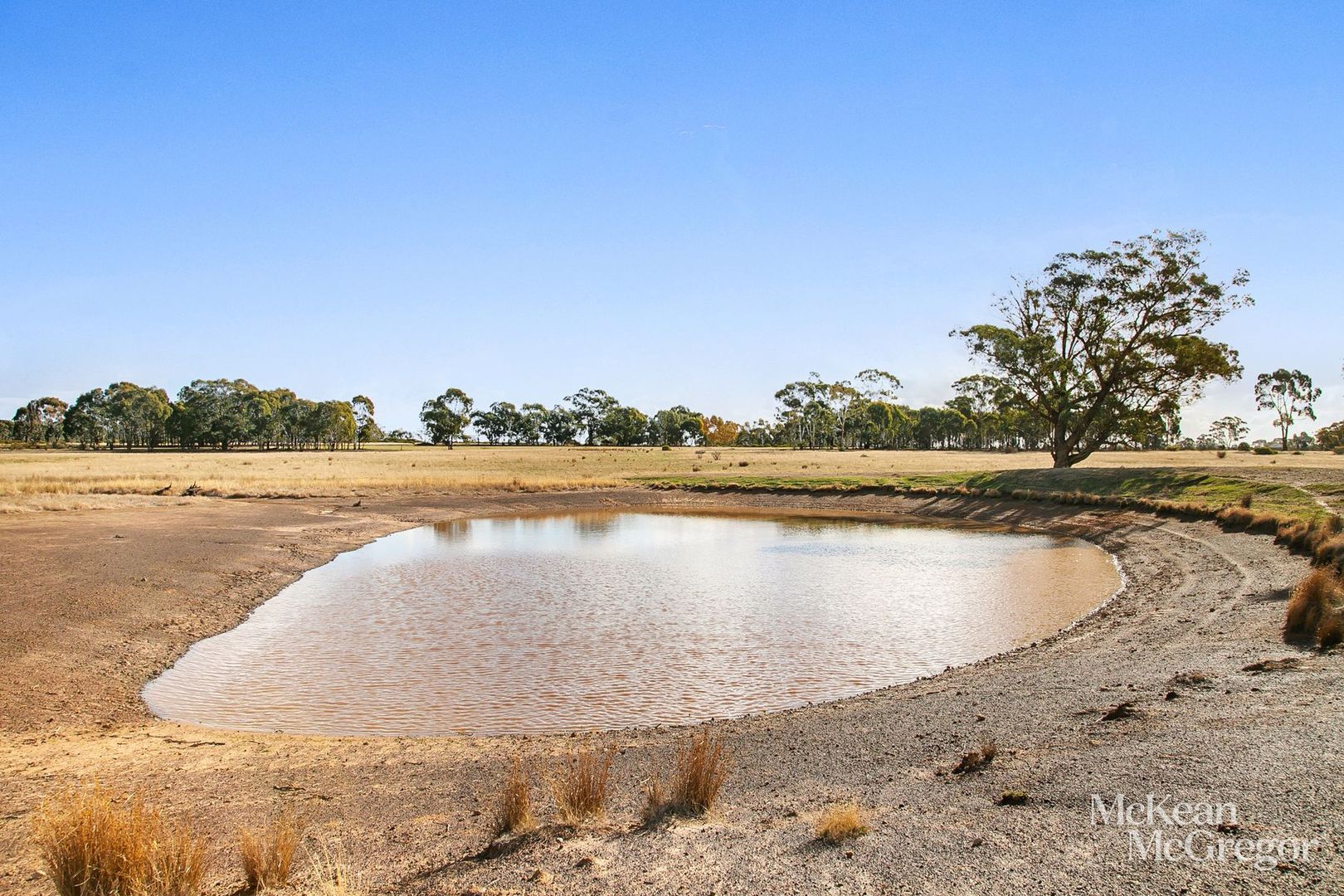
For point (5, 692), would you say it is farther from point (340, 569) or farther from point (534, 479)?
point (534, 479)

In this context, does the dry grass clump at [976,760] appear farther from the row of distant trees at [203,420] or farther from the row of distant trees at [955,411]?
the row of distant trees at [203,420]

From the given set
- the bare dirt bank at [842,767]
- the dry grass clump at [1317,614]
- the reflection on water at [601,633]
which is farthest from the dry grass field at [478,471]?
the dry grass clump at [1317,614]

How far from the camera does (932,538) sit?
1383 inches

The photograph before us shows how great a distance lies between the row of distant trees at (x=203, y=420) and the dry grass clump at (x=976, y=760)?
5263 inches

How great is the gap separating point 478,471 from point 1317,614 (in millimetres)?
62250

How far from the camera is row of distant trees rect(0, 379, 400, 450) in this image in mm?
122562

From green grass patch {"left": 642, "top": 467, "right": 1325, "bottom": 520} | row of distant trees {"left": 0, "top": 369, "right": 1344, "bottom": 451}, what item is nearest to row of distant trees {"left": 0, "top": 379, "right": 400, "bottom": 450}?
row of distant trees {"left": 0, "top": 369, "right": 1344, "bottom": 451}

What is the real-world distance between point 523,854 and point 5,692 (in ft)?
30.7

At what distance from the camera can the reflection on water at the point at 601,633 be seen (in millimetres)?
11867

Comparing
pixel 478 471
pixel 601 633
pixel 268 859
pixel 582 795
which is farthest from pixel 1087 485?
pixel 478 471

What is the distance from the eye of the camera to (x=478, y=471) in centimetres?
6831

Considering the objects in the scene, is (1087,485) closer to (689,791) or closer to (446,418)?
(689,791)

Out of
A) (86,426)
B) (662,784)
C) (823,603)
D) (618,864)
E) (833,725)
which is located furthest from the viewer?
(86,426)

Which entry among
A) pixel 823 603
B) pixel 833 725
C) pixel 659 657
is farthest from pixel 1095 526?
pixel 833 725
